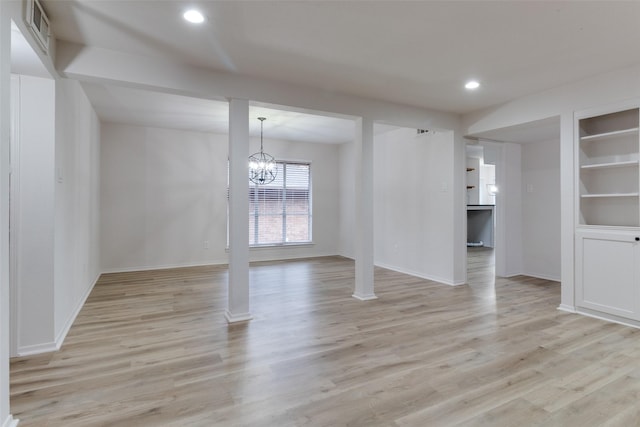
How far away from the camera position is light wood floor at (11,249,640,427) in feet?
6.18

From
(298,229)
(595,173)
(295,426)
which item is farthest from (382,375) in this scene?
(298,229)

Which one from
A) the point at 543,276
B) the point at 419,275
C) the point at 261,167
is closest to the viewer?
the point at 543,276

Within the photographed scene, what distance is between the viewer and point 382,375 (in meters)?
2.30

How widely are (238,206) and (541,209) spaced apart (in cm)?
486

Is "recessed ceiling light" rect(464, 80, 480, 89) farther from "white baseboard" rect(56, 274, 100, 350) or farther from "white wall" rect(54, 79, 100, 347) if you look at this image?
"white baseboard" rect(56, 274, 100, 350)

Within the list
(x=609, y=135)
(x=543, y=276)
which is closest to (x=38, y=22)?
(x=609, y=135)

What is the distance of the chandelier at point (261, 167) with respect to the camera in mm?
6145

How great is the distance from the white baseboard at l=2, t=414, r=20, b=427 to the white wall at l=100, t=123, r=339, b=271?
14.6ft

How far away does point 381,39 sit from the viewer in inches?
106

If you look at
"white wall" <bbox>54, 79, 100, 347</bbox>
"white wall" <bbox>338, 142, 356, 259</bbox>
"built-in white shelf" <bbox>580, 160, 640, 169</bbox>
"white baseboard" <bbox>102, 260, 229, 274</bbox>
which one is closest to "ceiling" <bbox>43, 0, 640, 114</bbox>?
"white wall" <bbox>54, 79, 100, 347</bbox>

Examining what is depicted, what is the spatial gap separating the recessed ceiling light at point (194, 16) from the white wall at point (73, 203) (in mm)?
1299

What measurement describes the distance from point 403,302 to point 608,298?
202 centimetres

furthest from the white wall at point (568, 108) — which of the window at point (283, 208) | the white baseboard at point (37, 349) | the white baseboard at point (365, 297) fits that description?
the white baseboard at point (37, 349)

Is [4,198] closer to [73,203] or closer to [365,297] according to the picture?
[73,203]
